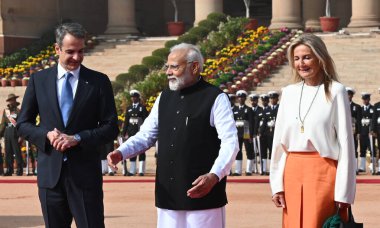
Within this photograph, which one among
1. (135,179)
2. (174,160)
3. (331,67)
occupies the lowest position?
(135,179)

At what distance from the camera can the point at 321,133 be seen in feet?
26.4

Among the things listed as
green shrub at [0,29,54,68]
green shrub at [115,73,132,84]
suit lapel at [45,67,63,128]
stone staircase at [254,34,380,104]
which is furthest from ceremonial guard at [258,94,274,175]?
green shrub at [0,29,54,68]

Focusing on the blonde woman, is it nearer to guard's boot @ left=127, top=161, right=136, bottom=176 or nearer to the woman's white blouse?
the woman's white blouse

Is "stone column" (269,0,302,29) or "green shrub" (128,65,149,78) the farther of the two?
"stone column" (269,0,302,29)

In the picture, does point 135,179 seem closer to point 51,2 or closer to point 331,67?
point 331,67

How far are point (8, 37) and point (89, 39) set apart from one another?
9.54ft

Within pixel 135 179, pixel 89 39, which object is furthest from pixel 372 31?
pixel 135 179

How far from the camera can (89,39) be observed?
140 ft

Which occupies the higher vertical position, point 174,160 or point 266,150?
point 174,160

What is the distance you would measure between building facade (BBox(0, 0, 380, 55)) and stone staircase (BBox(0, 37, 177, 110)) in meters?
1.68

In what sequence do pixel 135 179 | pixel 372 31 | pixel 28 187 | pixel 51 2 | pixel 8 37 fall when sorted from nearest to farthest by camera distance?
pixel 28 187, pixel 135 179, pixel 372 31, pixel 8 37, pixel 51 2

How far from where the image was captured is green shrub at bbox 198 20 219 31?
3800 centimetres

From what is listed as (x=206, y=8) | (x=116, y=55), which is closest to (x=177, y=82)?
(x=116, y=55)

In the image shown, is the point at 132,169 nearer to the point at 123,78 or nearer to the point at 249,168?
the point at 249,168
